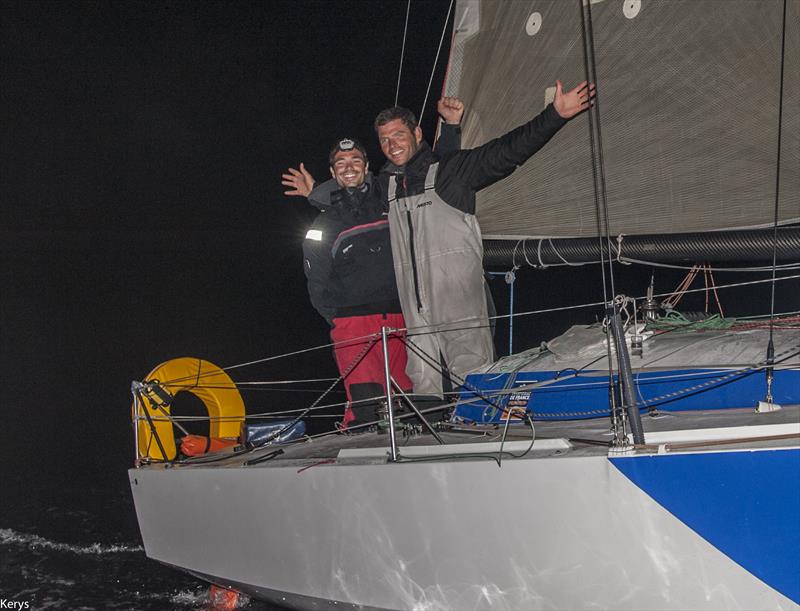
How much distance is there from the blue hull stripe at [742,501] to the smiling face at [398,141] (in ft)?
6.10

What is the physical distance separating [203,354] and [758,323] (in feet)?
26.5

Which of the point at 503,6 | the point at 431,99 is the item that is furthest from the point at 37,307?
the point at 503,6

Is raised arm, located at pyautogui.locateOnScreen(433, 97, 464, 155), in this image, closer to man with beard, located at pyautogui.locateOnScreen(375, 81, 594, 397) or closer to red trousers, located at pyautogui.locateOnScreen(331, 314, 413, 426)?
man with beard, located at pyautogui.locateOnScreen(375, 81, 594, 397)

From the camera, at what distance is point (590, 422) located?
2.91 m

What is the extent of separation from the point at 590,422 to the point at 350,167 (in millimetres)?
1459

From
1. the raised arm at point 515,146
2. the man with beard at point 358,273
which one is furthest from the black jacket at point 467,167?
the man with beard at point 358,273

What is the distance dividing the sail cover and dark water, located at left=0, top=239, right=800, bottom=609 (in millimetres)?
4441

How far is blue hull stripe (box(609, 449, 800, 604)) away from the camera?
1.95 m

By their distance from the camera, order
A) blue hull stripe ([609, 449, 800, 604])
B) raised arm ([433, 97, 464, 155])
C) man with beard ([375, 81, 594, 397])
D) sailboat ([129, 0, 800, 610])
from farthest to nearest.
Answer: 1. raised arm ([433, 97, 464, 155])
2. man with beard ([375, 81, 594, 397])
3. sailboat ([129, 0, 800, 610])
4. blue hull stripe ([609, 449, 800, 604])

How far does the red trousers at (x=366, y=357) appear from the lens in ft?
11.8

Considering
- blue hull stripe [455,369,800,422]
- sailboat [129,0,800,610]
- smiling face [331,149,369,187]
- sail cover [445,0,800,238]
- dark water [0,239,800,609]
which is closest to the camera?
sailboat [129,0,800,610]

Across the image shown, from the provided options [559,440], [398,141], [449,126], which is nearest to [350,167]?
[398,141]

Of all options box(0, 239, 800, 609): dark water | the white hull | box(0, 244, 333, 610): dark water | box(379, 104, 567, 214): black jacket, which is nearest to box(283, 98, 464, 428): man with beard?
box(379, 104, 567, 214): black jacket

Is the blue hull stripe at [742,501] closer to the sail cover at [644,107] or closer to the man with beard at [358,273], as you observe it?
the sail cover at [644,107]
